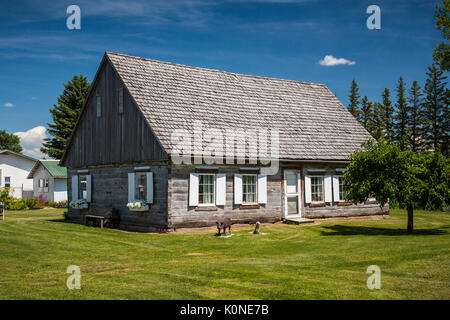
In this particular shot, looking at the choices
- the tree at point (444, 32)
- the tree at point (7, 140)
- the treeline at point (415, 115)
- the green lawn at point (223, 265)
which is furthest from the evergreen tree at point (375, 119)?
the tree at point (7, 140)

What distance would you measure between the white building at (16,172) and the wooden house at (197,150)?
2247 cm

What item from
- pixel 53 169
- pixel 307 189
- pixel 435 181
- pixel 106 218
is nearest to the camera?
pixel 435 181

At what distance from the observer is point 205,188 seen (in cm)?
1852

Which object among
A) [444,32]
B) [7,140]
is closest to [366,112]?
[444,32]

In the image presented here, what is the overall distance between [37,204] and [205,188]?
2275 cm

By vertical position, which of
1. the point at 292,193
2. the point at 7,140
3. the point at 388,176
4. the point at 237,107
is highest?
the point at 7,140

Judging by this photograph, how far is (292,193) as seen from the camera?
20875 millimetres

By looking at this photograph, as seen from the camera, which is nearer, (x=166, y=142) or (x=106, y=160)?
(x=166, y=142)

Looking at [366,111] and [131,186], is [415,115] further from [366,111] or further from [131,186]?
[131,186]

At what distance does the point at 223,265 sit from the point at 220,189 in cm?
845

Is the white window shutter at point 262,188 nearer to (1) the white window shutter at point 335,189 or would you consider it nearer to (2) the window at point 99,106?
(1) the white window shutter at point 335,189

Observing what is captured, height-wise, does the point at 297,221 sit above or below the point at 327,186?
below
